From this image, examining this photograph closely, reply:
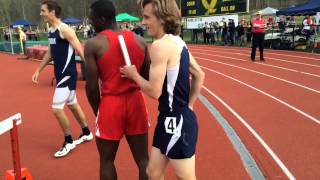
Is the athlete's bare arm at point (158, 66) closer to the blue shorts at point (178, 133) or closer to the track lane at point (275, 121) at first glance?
the blue shorts at point (178, 133)

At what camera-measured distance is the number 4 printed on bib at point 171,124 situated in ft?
9.20

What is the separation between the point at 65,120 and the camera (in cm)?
539

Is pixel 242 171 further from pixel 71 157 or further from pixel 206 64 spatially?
pixel 206 64

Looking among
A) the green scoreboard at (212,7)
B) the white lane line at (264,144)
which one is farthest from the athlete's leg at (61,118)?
the green scoreboard at (212,7)

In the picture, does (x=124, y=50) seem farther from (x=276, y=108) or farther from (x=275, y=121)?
(x=276, y=108)

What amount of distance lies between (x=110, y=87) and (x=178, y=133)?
2.55ft

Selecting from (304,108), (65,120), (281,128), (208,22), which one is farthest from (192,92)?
(208,22)

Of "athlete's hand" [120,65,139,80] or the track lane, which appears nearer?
"athlete's hand" [120,65,139,80]

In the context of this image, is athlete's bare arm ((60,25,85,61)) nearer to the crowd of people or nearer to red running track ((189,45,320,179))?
red running track ((189,45,320,179))

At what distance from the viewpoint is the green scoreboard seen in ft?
88.8

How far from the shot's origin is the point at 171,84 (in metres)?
2.75

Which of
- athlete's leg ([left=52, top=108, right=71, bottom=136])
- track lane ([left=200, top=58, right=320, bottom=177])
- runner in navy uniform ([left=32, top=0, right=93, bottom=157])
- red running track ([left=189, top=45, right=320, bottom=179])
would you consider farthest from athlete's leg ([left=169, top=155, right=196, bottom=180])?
athlete's leg ([left=52, top=108, right=71, bottom=136])

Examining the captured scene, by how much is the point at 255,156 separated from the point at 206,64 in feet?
35.5

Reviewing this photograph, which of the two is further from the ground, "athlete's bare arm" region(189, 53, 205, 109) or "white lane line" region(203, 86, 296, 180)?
"athlete's bare arm" region(189, 53, 205, 109)
